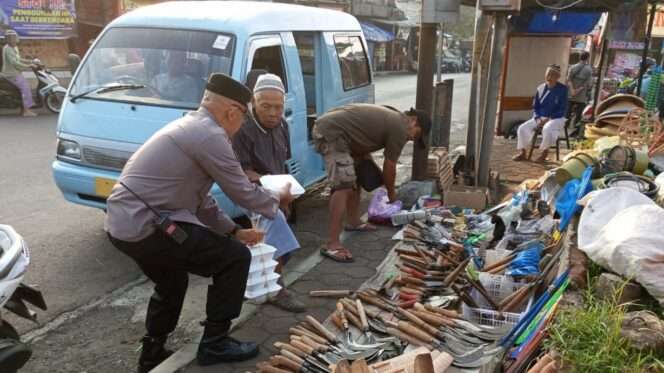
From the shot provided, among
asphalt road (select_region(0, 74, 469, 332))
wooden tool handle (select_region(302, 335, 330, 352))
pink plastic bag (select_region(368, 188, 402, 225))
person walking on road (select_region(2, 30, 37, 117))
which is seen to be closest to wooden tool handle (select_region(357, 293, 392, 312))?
wooden tool handle (select_region(302, 335, 330, 352))

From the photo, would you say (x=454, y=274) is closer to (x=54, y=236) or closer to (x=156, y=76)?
(x=156, y=76)

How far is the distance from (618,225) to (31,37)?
1730cm

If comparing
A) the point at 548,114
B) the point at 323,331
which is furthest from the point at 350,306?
the point at 548,114

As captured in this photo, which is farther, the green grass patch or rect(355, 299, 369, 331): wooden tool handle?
rect(355, 299, 369, 331): wooden tool handle

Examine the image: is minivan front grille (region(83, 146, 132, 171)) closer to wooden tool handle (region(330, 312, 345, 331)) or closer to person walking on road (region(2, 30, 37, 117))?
wooden tool handle (region(330, 312, 345, 331))

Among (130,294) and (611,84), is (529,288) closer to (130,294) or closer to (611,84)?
Result: (130,294)

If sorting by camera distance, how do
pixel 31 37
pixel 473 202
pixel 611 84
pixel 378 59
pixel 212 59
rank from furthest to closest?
pixel 378 59 < pixel 31 37 < pixel 611 84 < pixel 473 202 < pixel 212 59

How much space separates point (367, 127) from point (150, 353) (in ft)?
9.47

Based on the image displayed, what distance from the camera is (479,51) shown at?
276 inches

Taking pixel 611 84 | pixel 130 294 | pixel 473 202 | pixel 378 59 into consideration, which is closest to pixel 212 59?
pixel 130 294

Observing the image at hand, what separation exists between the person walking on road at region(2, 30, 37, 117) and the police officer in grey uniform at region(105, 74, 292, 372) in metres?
10.8

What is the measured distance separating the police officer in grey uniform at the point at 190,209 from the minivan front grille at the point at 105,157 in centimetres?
173

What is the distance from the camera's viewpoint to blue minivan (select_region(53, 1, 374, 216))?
16.0ft

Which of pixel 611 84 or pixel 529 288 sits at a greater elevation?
pixel 611 84
